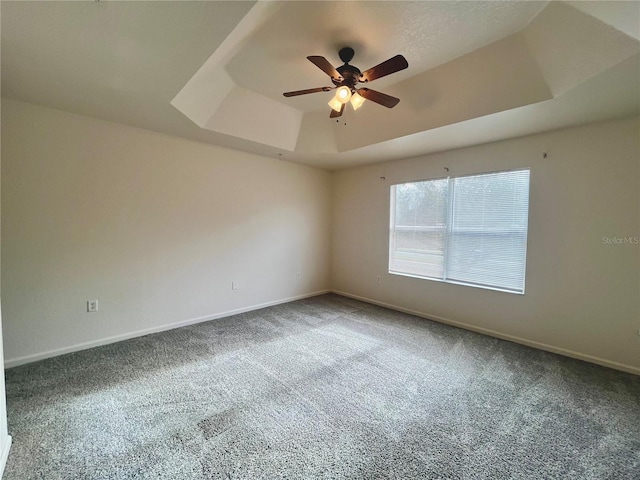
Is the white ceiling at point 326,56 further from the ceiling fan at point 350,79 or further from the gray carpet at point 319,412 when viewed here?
the gray carpet at point 319,412

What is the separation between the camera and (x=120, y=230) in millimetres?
3162

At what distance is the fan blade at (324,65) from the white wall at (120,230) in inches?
90.2

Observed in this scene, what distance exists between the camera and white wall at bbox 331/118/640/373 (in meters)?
2.67

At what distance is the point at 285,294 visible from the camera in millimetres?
4867

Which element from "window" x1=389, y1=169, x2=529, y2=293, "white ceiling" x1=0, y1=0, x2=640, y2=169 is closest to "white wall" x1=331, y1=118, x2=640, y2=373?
"window" x1=389, y1=169, x2=529, y2=293

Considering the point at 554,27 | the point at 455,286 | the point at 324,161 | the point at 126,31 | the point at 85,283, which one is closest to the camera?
the point at 126,31

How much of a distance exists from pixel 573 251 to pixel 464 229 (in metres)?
1.14

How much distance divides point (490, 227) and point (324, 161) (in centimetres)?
270

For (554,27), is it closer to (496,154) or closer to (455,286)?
(496,154)

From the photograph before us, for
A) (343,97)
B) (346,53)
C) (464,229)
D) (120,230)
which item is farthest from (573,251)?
(120,230)

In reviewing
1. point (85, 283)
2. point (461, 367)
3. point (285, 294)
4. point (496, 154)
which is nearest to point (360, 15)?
point (496, 154)

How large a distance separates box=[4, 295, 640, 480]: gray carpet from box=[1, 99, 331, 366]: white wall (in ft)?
1.55

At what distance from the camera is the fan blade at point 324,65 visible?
6.54ft

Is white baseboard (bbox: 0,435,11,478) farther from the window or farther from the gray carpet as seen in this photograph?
the window
